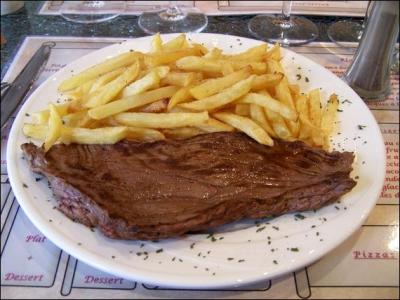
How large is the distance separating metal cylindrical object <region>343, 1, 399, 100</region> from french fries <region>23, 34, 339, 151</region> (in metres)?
0.58

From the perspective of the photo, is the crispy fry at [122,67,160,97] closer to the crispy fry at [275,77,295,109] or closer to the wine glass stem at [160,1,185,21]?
the crispy fry at [275,77,295,109]

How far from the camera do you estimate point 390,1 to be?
2.18 meters

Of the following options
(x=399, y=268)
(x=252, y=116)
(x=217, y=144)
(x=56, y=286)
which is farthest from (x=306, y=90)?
(x=56, y=286)

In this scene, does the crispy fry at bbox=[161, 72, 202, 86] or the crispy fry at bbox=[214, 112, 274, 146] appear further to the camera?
the crispy fry at bbox=[161, 72, 202, 86]

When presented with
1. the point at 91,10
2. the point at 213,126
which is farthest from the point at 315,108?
the point at 91,10

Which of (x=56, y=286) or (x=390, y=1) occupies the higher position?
(x=390, y=1)

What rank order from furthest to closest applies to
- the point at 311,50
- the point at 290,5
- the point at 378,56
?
the point at 290,5
the point at 311,50
the point at 378,56

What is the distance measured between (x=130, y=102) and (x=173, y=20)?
1.60m

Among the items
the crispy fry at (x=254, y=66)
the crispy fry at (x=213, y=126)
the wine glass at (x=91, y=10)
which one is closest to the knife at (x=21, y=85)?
the wine glass at (x=91, y=10)

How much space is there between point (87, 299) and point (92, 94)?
35.8 inches

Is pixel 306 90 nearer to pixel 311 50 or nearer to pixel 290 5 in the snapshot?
pixel 311 50

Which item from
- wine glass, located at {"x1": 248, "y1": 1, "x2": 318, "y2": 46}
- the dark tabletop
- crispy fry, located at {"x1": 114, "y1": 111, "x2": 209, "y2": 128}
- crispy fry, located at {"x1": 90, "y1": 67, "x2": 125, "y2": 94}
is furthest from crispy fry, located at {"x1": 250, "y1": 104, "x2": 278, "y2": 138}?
the dark tabletop

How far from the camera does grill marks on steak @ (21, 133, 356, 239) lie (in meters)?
1.47

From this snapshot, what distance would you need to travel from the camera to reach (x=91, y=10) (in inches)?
129
